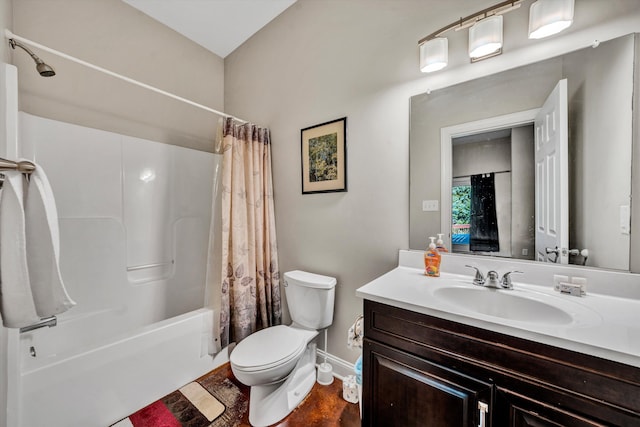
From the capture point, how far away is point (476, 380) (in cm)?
79

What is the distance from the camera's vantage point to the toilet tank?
1.59 meters

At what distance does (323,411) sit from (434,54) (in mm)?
2037

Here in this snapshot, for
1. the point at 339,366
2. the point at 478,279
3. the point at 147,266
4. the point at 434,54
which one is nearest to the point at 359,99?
the point at 434,54

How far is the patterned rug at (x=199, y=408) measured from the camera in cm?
135

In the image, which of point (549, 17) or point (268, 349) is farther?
point (268, 349)

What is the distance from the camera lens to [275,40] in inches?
80.7

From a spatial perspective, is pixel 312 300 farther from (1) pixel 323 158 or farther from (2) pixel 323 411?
(1) pixel 323 158

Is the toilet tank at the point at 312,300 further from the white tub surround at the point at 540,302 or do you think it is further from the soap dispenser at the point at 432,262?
the soap dispenser at the point at 432,262

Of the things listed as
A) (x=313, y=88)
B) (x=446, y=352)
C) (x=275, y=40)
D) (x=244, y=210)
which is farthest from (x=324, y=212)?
(x=275, y=40)

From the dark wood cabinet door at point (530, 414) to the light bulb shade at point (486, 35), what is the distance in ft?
4.42

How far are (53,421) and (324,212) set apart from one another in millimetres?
1717

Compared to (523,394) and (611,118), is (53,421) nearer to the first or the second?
(523,394)

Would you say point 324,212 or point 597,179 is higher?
point 597,179

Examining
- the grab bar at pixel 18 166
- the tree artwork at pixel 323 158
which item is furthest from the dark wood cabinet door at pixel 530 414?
the grab bar at pixel 18 166
